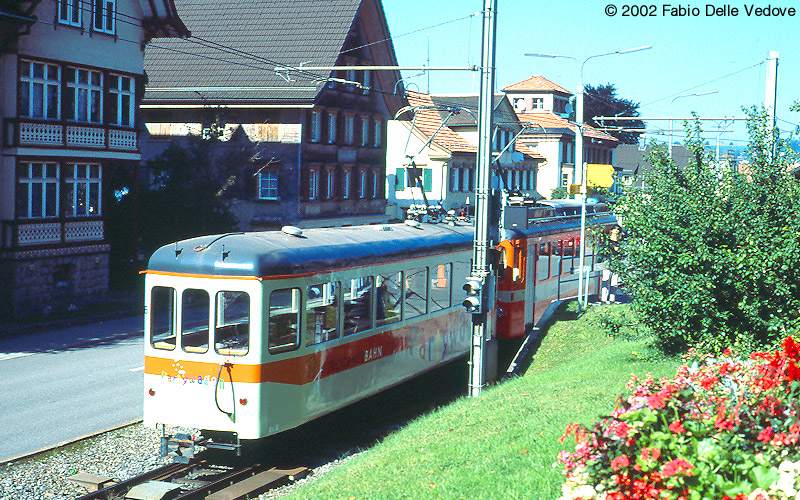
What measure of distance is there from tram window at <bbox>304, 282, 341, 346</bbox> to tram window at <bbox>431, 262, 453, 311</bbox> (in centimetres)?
385

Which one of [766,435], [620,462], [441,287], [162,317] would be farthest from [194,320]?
[766,435]

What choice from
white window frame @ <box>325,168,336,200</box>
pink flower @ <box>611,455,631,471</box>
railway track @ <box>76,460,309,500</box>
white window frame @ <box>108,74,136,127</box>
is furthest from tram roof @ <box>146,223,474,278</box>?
white window frame @ <box>325,168,336,200</box>

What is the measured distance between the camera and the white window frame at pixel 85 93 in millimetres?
27656

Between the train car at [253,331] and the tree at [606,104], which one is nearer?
the train car at [253,331]

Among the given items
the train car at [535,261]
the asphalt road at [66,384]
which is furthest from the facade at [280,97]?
the asphalt road at [66,384]

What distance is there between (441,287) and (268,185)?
22.7 meters

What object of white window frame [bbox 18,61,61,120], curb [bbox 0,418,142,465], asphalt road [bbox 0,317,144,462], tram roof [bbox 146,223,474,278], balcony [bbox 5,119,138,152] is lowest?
asphalt road [bbox 0,317,144,462]

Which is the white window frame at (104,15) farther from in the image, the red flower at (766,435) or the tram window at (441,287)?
the red flower at (766,435)

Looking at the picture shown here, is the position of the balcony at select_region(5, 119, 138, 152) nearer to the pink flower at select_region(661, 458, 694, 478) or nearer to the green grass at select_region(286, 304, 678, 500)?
the green grass at select_region(286, 304, 678, 500)

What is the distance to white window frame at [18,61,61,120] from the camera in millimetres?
26000

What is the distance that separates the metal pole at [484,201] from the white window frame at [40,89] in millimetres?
16155

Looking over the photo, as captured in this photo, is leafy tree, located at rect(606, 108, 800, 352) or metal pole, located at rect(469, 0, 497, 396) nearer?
leafy tree, located at rect(606, 108, 800, 352)

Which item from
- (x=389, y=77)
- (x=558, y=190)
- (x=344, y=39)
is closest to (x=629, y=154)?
(x=558, y=190)

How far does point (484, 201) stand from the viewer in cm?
1492
